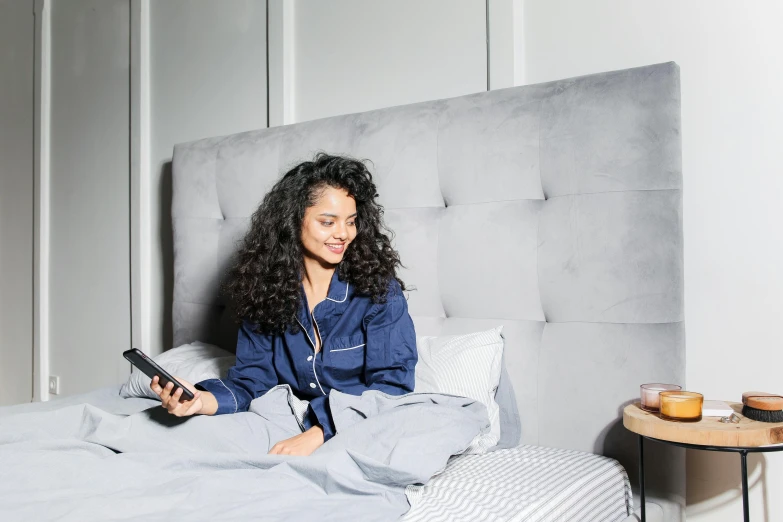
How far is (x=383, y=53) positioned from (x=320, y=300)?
0.92 metres

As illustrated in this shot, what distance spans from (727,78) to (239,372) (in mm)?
1415

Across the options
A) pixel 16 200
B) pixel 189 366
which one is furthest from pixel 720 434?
pixel 16 200

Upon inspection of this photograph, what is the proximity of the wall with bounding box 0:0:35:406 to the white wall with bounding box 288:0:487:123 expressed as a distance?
6.20ft

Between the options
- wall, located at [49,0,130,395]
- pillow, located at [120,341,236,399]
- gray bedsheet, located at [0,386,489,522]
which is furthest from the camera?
wall, located at [49,0,130,395]

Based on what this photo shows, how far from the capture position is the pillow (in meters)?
1.92

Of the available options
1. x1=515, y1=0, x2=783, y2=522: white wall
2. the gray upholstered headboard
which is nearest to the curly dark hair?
the gray upholstered headboard

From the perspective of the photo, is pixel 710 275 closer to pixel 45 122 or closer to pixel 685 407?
pixel 685 407

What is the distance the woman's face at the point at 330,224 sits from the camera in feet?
5.38

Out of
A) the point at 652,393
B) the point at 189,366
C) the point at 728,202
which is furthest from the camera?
the point at 189,366

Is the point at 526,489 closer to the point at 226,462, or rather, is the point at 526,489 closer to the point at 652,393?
the point at 652,393

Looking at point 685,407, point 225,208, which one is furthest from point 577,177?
point 225,208

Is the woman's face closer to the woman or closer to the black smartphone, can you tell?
the woman

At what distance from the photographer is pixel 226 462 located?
3.98ft

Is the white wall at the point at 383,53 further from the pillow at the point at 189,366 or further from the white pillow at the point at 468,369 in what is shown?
the pillow at the point at 189,366
